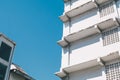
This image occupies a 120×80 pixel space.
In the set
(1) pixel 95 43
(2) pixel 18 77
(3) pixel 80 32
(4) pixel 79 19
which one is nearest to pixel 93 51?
(1) pixel 95 43

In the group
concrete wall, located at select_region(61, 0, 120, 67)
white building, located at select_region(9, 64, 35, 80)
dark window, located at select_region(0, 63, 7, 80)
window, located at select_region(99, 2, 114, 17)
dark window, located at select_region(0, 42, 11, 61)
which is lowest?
dark window, located at select_region(0, 63, 7, 80)

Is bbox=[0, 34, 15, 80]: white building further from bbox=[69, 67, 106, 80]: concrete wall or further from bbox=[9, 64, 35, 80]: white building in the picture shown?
bbox=[69, 67, 106, 80]: concrete wall

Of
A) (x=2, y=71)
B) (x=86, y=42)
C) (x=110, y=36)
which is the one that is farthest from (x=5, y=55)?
(x=110, y=36)

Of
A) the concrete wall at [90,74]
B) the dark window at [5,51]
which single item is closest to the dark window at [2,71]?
the dark window at [5,51]

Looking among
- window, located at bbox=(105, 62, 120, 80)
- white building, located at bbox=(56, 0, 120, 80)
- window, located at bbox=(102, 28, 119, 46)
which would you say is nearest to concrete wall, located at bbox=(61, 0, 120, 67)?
white building, located at bbox=(56, 0, 120, 80)

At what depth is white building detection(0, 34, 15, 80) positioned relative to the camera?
56.5ft

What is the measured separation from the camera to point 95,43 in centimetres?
1986

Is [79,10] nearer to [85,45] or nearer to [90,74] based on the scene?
[85,45]

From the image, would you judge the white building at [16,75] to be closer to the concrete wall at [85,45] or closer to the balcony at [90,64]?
the balcony at [90,64]

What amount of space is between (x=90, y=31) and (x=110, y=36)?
1892 mm

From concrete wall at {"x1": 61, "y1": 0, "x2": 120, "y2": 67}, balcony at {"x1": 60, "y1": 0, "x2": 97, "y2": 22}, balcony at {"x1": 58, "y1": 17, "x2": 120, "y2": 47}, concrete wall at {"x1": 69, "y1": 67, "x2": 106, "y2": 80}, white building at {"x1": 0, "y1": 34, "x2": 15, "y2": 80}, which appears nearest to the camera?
white building at {"x1": 0, "y1": 34, "x2": 15, "y2": 80}

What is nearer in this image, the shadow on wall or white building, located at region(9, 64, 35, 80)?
white building, located at region(9, 64, 35, 80)

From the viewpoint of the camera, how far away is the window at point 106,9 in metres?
20.5

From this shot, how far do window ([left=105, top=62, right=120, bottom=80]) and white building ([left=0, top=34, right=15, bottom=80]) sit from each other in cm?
710
